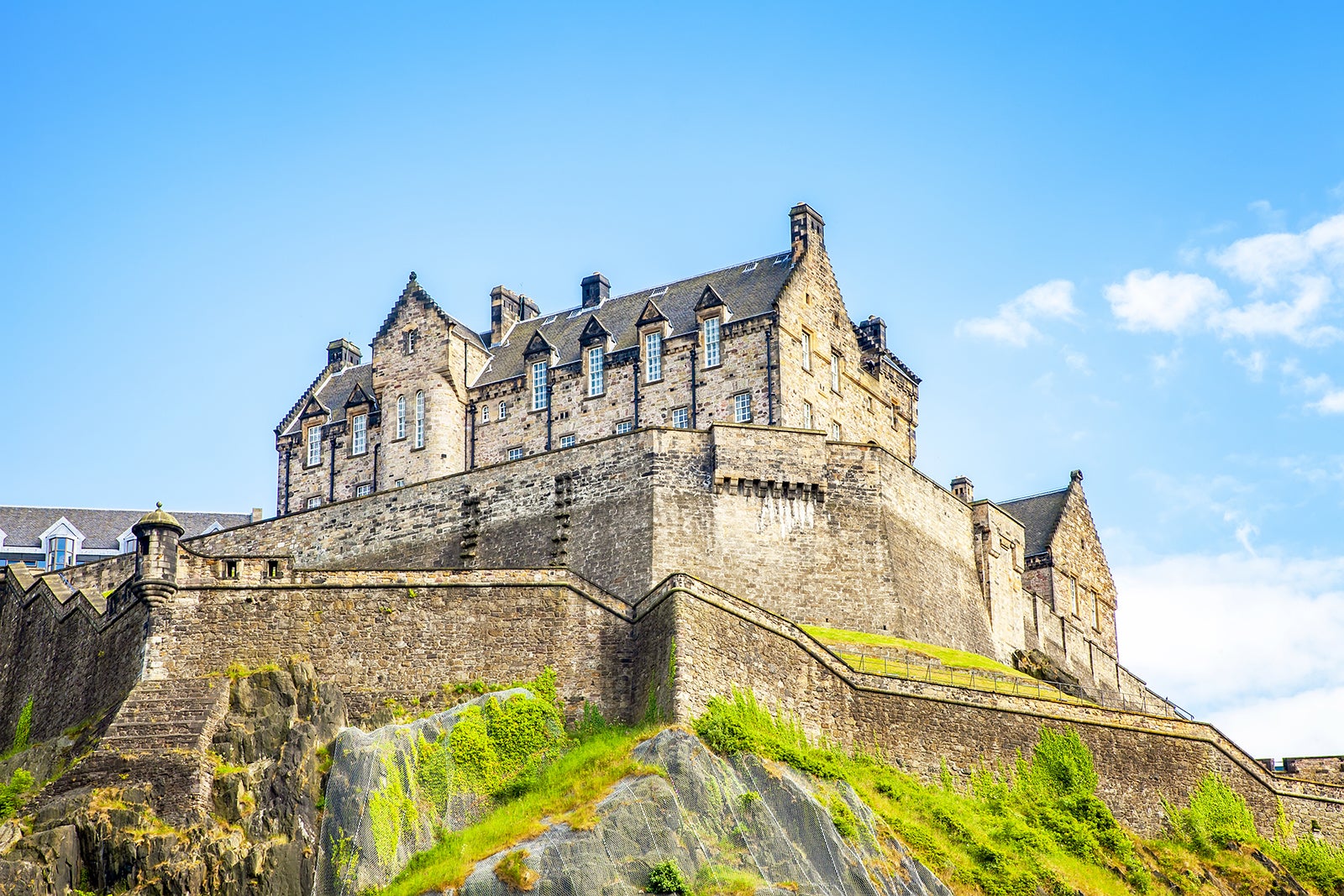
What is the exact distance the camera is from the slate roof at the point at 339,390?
3187 inches

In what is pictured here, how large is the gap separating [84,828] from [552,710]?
41.3ft

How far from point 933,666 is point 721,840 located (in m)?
14.1

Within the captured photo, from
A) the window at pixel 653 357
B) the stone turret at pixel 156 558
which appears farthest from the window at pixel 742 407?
the stone turret at pixel 156 558

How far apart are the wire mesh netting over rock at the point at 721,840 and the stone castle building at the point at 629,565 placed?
2.46 metres

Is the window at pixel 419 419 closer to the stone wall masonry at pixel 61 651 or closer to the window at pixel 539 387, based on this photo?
the window at pixel 539 387

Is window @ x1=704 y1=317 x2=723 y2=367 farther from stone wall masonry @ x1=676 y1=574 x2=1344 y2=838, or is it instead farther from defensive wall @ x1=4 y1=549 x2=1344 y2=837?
stone wall masonry @ x1=676 y1=574 x2=1344 y2=838

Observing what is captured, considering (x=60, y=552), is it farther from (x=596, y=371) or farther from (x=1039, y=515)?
(x=1039, y=515)

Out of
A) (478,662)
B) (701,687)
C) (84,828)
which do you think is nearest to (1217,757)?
(701,687)

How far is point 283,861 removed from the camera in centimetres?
4834

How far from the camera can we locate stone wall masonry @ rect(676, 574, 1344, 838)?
5341cm

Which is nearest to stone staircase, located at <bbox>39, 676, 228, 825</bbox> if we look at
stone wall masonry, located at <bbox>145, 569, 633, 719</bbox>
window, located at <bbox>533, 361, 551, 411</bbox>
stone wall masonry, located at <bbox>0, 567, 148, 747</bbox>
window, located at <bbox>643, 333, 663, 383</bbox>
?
stone wall masonry, located at <bbox>145, 569, 633, 719</bbox>

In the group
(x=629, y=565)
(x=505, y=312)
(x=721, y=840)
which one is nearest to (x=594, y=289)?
(x=505, y=312)

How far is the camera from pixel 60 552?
3775 inches

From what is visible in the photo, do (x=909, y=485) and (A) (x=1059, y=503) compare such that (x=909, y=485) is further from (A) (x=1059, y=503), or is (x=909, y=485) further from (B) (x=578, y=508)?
(A) (x=1059, y=503)
